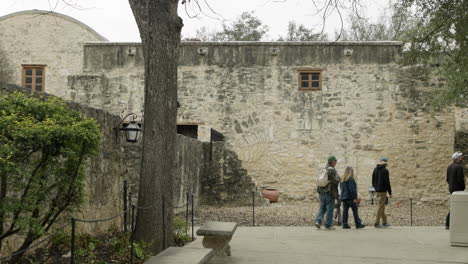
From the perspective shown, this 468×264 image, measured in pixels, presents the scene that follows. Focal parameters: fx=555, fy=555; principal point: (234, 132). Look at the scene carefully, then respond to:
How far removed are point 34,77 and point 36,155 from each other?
1610 cm

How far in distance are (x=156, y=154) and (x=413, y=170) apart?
12.5m

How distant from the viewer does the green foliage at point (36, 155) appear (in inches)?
184

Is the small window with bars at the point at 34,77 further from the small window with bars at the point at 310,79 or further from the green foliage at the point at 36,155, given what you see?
the green foliage at the point at 36,155

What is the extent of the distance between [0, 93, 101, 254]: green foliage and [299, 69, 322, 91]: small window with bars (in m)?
13.1

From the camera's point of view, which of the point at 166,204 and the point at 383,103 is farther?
the point at 383,103

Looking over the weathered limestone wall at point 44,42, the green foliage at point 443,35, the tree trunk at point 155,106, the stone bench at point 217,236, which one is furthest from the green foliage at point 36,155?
the weathered limestone wall at point 44,42

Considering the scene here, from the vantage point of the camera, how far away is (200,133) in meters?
18.1

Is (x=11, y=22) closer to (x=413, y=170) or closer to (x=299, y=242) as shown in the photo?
(x=413, y=170)

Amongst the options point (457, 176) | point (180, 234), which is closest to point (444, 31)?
point (457, 176)

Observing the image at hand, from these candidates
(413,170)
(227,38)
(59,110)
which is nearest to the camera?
(59,110)

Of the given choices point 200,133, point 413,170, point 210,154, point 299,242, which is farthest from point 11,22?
point 299,242

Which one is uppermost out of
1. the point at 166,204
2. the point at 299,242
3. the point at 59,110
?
the point at 59,110

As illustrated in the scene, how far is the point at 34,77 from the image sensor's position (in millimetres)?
20625

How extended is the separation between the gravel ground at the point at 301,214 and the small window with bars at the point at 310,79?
379cm
